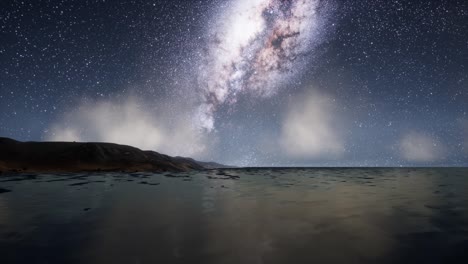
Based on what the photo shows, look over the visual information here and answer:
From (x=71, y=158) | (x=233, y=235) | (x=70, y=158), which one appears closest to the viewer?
(x=233, y=235)

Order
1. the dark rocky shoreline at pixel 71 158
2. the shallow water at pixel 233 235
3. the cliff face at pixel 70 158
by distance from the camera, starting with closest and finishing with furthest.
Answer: the shallow water at pixel 233 235 < the dark rocky shoreline at pixel 71 158 < the cliff face at pixel 70 158

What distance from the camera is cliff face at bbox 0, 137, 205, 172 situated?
145125 millimetres

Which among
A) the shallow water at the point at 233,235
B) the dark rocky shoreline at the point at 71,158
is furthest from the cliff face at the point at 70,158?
the shallow water at the point at 233,235

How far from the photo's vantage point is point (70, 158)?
515ft

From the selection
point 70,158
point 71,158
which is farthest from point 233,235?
point 70,158

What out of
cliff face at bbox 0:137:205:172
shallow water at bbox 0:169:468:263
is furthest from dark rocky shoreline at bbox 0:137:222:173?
shallow water at bbox 0:169:468:263

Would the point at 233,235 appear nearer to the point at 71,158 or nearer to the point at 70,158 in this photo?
the point at 71,158

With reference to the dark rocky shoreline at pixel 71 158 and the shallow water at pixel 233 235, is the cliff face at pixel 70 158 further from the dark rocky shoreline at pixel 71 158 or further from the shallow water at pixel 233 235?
the shallow water at pixel 233 235

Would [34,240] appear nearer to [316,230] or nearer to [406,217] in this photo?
[316,230]

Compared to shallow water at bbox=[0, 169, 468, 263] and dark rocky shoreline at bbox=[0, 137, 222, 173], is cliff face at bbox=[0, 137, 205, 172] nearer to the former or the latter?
dark rocky shoreline at bbox=[0, 137, 222, 173]

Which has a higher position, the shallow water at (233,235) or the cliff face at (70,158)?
the cliff face at (70,158)

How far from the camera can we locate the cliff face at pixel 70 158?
145 m

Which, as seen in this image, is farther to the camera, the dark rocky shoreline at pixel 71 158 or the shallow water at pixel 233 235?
the dark rocky shoreline at pixel 71 158

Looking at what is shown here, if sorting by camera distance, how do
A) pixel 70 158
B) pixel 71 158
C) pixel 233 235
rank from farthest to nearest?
pixel 71 158
pixel 70 158
pixel 233 235
